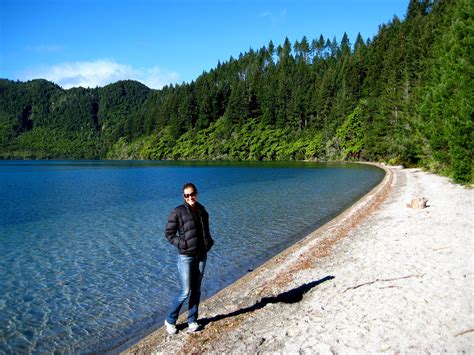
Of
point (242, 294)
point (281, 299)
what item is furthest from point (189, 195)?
point (242, 294)

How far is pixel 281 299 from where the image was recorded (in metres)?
9.50

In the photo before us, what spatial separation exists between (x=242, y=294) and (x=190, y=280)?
3221 mm

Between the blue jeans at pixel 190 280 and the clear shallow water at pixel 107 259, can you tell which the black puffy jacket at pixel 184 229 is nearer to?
the blue jeans at pixel 190 280

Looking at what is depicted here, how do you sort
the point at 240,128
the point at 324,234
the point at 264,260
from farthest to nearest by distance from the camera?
the point at 240,128 < the point at 324,234 < the point at 264,260

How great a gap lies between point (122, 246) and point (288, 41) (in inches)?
7250

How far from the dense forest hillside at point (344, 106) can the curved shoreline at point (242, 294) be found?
1397cm

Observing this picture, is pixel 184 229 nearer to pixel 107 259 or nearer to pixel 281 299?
pixel 281 299

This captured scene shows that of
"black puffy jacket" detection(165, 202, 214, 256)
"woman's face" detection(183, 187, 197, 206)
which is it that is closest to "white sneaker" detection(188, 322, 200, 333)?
"black puffy jacket" detection(165, 202, 214, 256)

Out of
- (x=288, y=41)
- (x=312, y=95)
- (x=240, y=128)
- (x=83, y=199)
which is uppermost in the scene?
(x=288, y=41)

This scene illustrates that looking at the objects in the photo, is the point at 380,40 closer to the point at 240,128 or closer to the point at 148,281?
the point at 240,128

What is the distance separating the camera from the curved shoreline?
304 inches

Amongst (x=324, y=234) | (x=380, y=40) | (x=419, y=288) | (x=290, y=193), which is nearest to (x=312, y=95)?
(x=380, y=40)

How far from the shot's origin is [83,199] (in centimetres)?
3703

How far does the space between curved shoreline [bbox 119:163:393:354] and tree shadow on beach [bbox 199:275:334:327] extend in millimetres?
25
